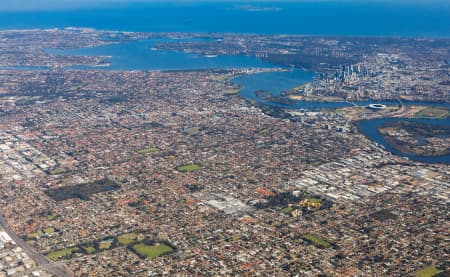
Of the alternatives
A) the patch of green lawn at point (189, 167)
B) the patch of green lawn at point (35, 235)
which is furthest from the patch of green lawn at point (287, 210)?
the patch of green lawn at point (35, 235)

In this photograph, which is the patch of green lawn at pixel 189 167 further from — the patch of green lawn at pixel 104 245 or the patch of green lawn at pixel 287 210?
the patch of green lawn at pixel 104 245

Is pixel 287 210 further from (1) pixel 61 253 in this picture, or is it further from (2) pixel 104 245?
(1) pixel 61 253

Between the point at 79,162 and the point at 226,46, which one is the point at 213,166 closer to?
the point at 79,162

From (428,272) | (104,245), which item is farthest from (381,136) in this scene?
(104,245)

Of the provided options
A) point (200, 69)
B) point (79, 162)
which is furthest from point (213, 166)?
point (200, 69)

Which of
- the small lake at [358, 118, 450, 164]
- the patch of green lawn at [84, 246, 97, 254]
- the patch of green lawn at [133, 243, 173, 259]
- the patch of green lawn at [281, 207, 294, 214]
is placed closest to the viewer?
the patch of green lawn at [133, 243, 173, 259]

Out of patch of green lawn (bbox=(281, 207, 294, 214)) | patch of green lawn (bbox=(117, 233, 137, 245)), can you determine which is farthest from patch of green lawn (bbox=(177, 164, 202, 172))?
patch of green lawn (bbox=(117, 233, 137, 245))

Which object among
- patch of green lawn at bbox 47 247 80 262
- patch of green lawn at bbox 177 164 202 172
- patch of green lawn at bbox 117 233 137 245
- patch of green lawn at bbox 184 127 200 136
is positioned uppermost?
patch of green lawn at bbox 184 127 200 136

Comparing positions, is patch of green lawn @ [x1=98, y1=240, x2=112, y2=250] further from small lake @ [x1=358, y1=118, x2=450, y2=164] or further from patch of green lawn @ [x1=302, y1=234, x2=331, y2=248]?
small lake @ [x1=358, y1=118, x2=450, y2=164]

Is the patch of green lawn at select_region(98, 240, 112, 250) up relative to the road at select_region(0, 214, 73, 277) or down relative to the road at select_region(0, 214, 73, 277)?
up
